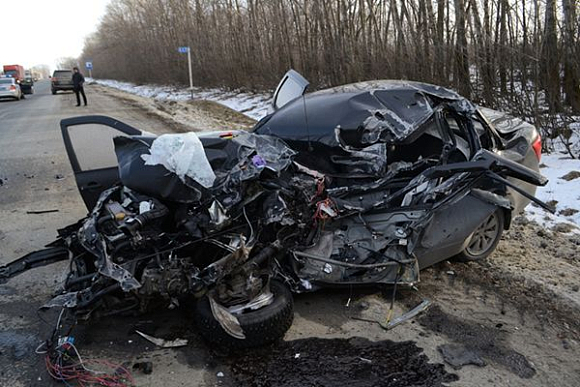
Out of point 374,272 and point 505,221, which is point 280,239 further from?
point 505,221

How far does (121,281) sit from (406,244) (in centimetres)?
203

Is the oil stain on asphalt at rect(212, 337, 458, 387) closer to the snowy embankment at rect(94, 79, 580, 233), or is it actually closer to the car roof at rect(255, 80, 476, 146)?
the car roof at rect(255, 80, 476, 146)

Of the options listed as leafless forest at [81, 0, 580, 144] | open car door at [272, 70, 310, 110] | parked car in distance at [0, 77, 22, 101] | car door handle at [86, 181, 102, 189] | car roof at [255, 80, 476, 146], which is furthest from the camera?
parked car in distance at [0, 77, 22, 101]

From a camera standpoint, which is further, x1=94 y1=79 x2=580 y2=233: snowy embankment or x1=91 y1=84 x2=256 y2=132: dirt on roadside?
x1=91 y1=84 x2=256 y2=132: dirt on roadside

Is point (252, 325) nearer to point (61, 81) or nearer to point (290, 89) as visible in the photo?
point (290, 89)

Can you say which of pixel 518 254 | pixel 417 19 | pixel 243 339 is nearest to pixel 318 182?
pixel 243 339

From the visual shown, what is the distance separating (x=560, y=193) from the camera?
6230mm

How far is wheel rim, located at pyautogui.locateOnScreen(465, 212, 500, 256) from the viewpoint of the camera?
4.19 meters

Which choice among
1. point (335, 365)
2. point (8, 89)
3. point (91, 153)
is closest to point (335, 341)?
point (335, 365)

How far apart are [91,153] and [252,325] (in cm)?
219

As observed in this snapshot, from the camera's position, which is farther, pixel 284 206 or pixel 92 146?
pixel 92 146

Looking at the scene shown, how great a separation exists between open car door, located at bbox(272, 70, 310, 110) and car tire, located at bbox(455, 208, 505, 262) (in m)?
2.32

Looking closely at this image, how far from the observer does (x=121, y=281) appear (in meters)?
2.91

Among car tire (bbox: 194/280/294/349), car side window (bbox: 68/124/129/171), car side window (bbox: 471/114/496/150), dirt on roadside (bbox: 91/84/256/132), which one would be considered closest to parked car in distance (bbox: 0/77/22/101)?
dirt on roadside (bbox: 91/84/256/132)
